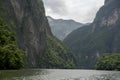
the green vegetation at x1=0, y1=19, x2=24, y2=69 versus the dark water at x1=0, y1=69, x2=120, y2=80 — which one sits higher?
the green vegetation at x1=0, y1=19, x2=24, y2=69

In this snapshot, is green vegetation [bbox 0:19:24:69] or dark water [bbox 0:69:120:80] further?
green vegetation [bbox 0:19:24:69]

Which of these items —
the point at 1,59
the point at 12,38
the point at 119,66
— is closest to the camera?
the point at 1,59


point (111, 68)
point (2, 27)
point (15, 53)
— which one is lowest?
point (111, 68)

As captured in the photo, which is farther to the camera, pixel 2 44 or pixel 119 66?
pixel 119 66

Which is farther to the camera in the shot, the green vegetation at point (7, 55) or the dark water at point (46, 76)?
the green vegetation at point (7, 55)

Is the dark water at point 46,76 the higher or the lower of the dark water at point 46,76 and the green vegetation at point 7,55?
the lower

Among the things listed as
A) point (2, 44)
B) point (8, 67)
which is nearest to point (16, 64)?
point (8, 67)

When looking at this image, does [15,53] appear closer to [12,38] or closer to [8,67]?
[8,67]

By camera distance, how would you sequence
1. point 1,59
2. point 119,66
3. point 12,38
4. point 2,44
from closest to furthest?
point 1,59 < point 2,44 < point 12,38 < point 119,66

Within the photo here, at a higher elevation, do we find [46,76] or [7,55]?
[7,55]

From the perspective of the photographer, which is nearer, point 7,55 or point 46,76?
point 46,76

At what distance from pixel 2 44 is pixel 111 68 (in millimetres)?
105679

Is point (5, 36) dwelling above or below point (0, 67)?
above

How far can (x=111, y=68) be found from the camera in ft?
652
